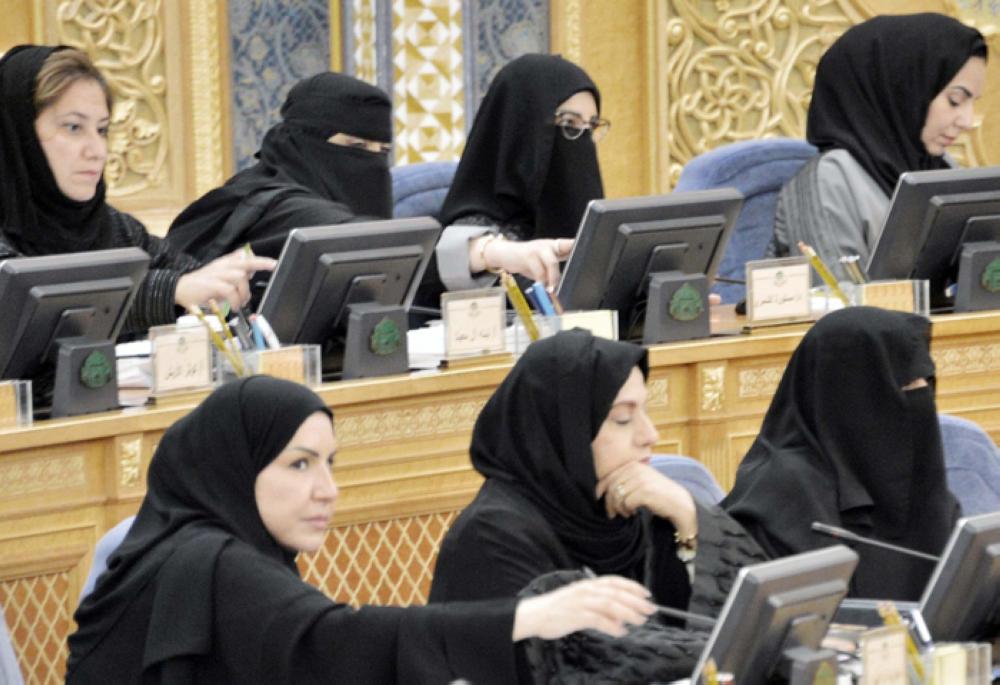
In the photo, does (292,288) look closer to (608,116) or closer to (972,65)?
(972,65)

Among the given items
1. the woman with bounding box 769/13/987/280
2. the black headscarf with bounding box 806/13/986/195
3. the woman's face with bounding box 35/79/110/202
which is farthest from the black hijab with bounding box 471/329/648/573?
the black headscarf with bounding box 806/13/986/195

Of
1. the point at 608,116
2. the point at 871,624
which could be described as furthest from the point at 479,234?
the point at 871,624

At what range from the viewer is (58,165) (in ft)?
14.2

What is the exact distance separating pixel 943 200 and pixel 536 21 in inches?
84.5

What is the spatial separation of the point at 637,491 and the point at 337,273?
3.96ft

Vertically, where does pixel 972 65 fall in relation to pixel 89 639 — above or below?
above

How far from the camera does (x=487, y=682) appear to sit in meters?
2.67

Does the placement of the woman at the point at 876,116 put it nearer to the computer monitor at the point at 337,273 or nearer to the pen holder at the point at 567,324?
the pen holder at the point at 567,324

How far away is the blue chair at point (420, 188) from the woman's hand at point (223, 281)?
3.90 ft

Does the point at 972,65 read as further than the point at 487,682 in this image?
Yes

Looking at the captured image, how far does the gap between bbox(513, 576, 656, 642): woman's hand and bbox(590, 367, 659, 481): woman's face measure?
47cm

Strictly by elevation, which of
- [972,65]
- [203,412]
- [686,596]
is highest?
[972,65]

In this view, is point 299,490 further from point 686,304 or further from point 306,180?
point 306,180

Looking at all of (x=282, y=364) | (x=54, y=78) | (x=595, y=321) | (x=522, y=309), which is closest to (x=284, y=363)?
(x=282, y=364)
